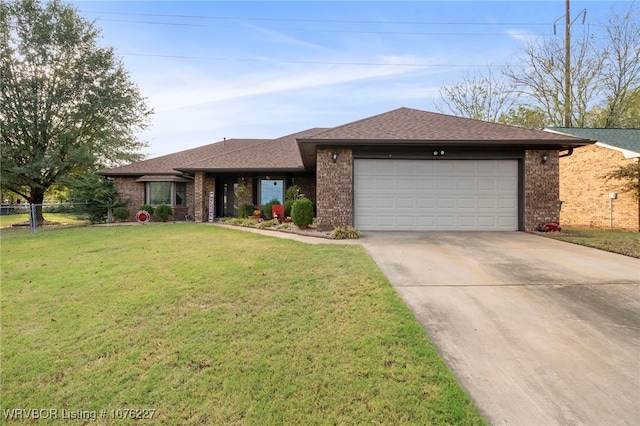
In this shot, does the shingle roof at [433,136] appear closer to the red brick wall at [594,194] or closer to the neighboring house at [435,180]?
the neighboring house at [435,180]

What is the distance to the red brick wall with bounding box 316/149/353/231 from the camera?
9305mm

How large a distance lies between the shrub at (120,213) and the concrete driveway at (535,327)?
14.2 m

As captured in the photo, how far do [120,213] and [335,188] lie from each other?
1195 cm

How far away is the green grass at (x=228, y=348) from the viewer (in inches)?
82.7

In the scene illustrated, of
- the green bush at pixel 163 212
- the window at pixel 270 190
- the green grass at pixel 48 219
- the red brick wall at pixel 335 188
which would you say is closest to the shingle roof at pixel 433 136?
the red brick wall at pixel 335 188

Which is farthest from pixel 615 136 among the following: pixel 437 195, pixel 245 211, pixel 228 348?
pixel 228 348

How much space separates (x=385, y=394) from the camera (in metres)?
2.16

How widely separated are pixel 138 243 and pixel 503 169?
Result: 37.4ft

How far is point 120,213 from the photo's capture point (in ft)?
48.3

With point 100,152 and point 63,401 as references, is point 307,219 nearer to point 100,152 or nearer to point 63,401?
point 63,401

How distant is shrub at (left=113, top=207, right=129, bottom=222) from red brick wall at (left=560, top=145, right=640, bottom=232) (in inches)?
844

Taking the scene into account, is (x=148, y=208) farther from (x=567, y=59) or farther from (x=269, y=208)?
(x=567, y=59)

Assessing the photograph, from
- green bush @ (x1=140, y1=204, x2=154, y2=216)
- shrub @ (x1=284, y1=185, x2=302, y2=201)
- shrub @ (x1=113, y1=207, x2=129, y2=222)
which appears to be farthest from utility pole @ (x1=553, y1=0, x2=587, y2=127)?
shrub @ (x1=113, y1=207, x2=129, y2=222)

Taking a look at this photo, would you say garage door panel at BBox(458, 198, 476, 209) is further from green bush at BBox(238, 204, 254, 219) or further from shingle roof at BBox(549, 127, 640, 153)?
green bush at BBox(238, 204, 254, 219)
